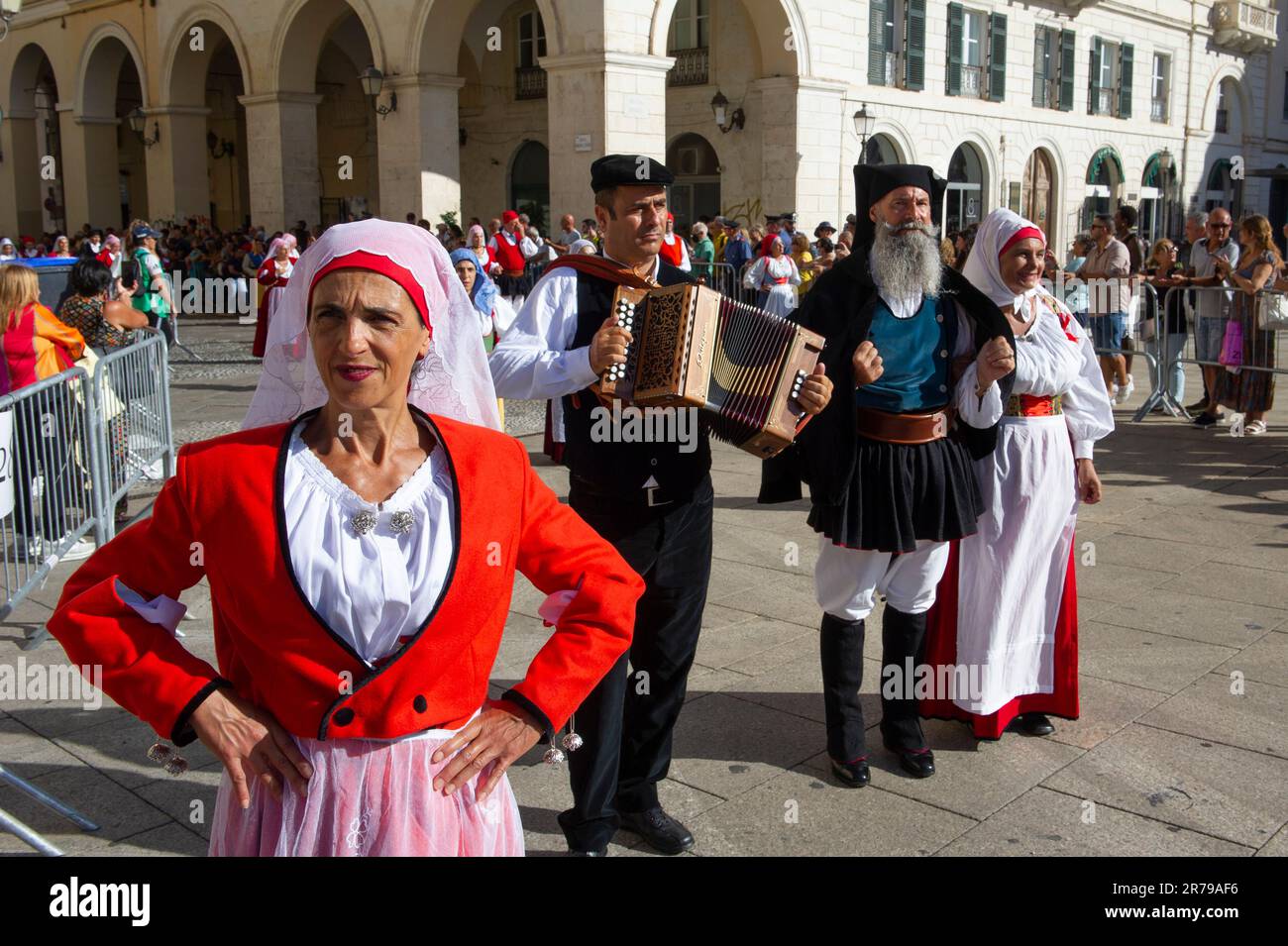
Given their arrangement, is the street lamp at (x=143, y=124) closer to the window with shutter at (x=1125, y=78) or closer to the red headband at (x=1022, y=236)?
the window with shutter at (x=1125, y=78)

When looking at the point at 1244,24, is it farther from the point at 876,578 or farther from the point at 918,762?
the point at 918,762

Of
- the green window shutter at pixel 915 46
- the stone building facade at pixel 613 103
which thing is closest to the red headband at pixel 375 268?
the stone building facade at pixel 613 103

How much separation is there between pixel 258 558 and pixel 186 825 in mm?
2374

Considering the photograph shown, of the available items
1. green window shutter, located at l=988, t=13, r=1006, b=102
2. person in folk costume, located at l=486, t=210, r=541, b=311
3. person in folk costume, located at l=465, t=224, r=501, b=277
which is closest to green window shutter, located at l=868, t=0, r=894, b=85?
green window shutter, located at l=988, t=13, r=1006, b=102

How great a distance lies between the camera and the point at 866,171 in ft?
14.6

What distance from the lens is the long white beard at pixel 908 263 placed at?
4.27 metres

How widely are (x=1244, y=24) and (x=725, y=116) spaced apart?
72.1 ft

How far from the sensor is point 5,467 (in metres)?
5.74

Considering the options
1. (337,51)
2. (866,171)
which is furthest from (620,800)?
(337,51)

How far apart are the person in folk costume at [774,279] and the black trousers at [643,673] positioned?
512 inches
